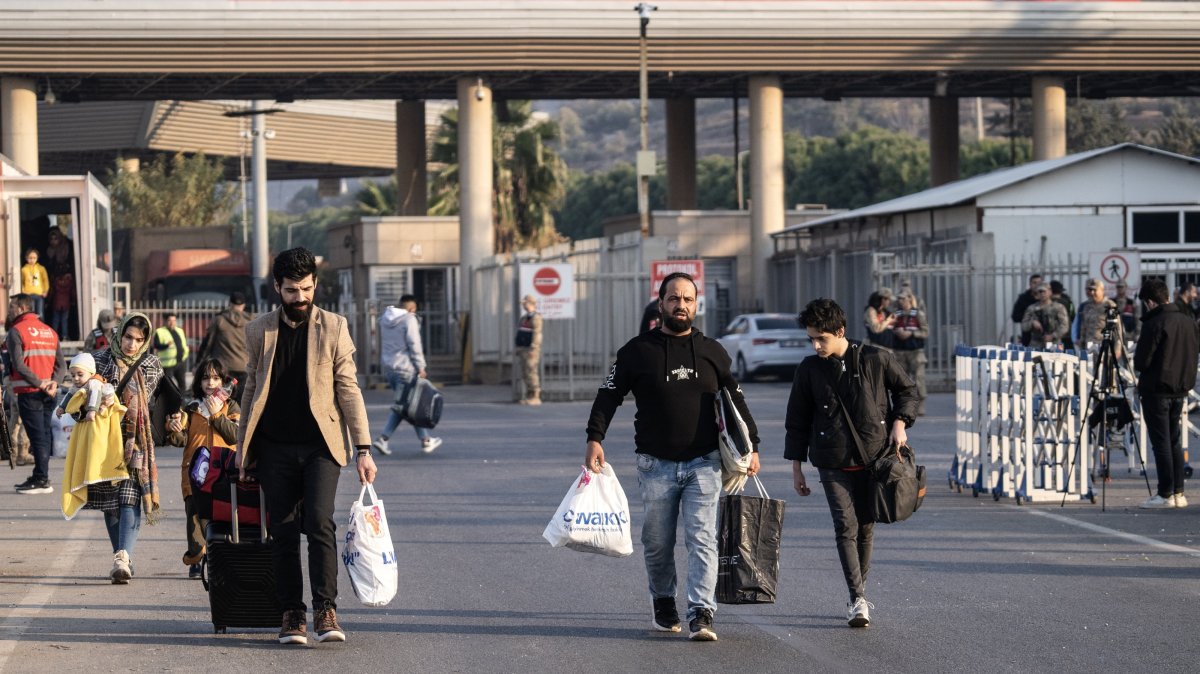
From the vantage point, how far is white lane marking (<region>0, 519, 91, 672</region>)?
8.48m

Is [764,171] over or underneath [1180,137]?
underneath

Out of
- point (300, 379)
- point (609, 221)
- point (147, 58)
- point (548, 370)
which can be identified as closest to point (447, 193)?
point (609, 221)

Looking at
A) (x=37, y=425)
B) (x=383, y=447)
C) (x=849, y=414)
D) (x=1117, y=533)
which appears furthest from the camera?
(x=383, y=447)

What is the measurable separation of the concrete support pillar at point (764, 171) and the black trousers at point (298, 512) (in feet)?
115

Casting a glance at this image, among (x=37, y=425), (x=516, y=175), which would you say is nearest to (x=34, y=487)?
(x=37, y=425)

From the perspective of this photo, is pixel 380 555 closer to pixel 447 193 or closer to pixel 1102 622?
pixel 1102 622

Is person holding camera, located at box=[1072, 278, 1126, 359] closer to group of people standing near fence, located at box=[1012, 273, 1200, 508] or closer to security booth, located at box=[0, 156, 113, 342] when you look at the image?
group of people standing near fence, located at box=[1012, 273, 1200, 508]

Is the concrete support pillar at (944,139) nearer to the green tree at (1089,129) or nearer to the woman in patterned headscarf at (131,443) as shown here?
the woman in patterned headscarf at (131,443)

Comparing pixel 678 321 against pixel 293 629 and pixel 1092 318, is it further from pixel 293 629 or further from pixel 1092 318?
pixel 1092 318

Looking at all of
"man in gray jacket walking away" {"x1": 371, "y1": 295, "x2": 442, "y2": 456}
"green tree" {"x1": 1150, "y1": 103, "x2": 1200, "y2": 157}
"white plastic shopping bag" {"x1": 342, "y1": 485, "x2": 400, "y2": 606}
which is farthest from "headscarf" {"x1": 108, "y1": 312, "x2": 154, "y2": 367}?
"green tree" {"x1": 1150, "y1": 103, "x2": 1200, "y2": 157}

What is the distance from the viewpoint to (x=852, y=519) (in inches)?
342

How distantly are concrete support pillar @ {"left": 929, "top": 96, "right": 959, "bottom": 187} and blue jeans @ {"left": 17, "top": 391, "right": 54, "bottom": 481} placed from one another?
120 feet

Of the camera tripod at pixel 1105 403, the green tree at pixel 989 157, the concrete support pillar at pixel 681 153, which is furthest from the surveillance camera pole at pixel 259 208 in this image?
the green tree at pixel 989 157

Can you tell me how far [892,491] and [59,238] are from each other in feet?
54.2
